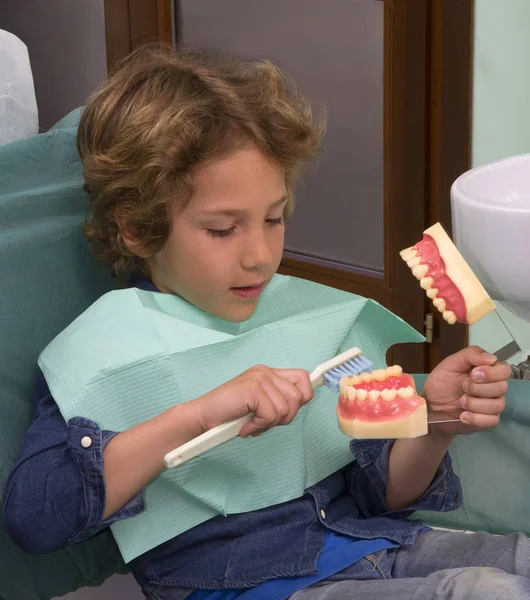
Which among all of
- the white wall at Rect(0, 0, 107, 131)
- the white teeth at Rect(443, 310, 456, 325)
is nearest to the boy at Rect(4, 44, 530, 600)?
the white teeth at Rect(443, 310, 456, 325)

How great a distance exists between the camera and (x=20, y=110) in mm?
1233

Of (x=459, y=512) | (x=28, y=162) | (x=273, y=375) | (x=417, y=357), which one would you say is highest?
(x=28, y=162)

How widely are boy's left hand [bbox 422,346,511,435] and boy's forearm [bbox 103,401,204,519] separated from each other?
27cm

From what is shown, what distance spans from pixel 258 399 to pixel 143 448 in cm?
13

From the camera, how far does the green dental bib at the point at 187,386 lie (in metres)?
1.03

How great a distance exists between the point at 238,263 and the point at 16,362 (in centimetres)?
26

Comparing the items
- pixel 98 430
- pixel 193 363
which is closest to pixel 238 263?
pixel 193 363

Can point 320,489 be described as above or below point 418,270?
below

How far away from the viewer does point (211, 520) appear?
1.09 metres

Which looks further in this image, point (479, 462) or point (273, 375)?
point (479, 462)

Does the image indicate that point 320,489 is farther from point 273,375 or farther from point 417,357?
point 417,357

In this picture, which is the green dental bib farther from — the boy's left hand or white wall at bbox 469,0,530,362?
white wall at bbox 469,0,530,362

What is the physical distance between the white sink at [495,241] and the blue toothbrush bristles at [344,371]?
15 centimetres

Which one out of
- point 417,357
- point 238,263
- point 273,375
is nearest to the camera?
point 273,375
